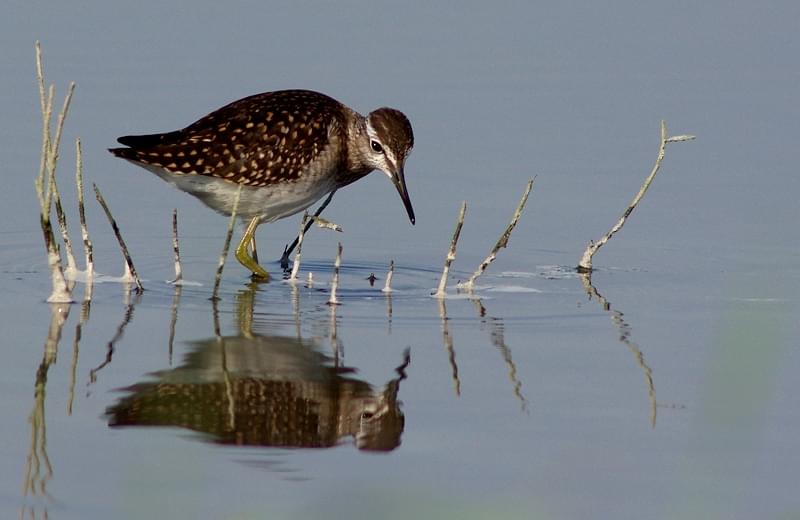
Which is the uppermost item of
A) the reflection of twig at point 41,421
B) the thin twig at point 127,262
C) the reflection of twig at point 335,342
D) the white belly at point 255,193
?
the white belly at point 255,193

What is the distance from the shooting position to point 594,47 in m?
18.0

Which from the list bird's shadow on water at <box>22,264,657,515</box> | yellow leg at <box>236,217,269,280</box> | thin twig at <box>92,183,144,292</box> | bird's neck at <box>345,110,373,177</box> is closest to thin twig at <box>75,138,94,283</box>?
thin twig at <box>92,183,144,292</box>

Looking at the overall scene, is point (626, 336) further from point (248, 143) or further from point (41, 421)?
point (41, 421)

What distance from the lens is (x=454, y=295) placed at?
403 inches

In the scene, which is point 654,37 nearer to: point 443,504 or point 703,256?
point 703,256

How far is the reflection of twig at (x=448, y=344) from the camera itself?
8.13 meters

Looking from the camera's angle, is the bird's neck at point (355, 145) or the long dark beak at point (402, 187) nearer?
the long dark beak at point (402, 187)

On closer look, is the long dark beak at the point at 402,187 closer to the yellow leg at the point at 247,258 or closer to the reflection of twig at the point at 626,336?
the yellow leg at the point at 247,258

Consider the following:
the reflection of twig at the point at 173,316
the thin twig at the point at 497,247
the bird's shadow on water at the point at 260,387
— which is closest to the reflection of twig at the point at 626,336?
the bird's shadow on water at the point at 260,387

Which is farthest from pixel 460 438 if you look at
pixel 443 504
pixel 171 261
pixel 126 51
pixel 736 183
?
pixel 126 51

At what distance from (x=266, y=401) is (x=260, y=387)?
26cm

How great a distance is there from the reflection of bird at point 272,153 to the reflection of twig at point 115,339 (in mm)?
1443

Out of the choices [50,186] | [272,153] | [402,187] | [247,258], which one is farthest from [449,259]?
[50,186]

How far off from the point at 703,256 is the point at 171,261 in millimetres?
4027
